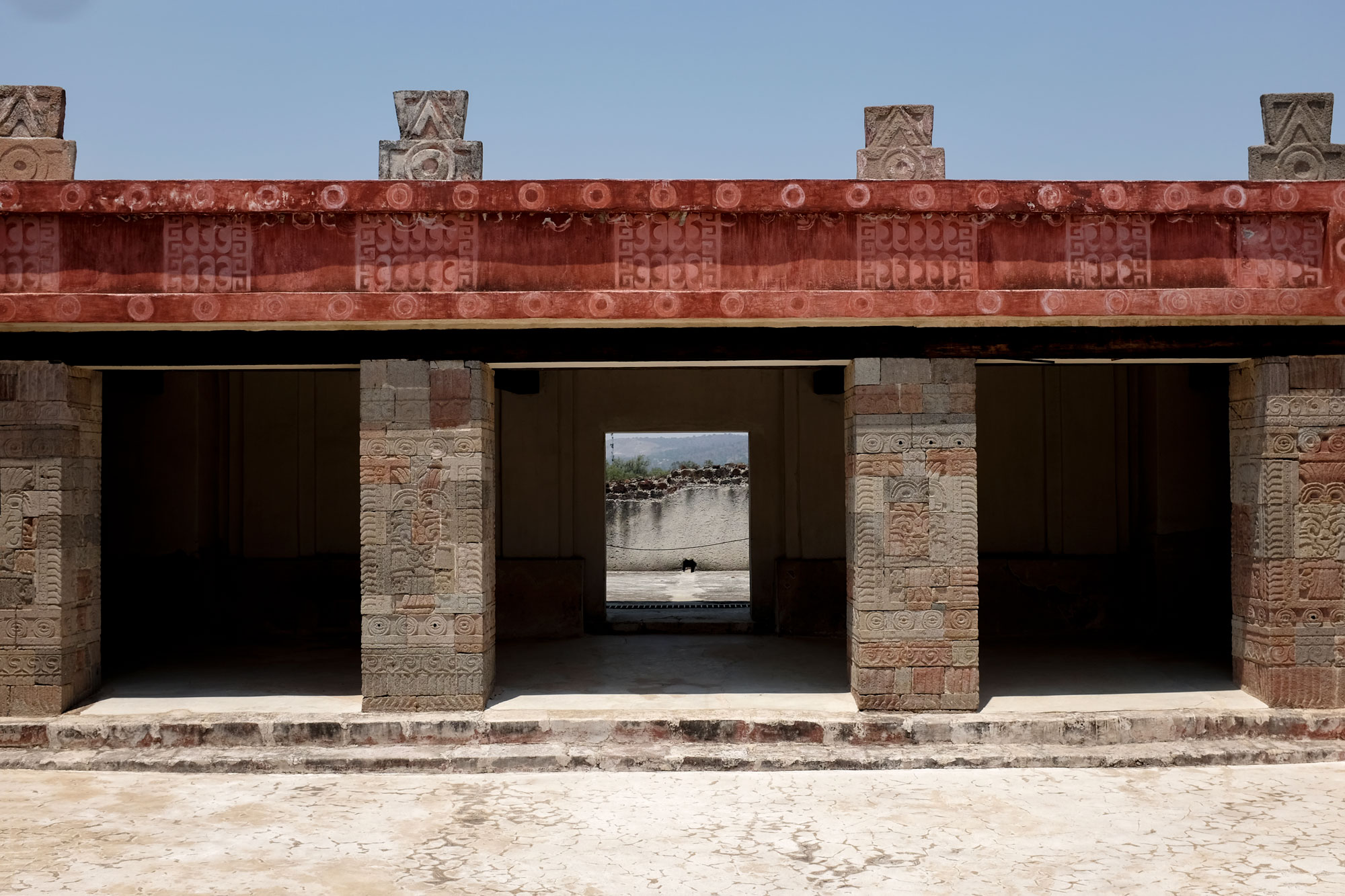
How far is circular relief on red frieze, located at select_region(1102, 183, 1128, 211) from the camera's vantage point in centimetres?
526

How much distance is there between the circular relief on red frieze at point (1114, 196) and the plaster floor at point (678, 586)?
605 centimetres

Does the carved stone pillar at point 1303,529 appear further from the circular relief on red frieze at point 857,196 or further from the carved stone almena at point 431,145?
the carved stone almena at point 431,145

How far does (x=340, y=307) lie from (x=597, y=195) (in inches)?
57.1

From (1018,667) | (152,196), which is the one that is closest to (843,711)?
(1018,667)

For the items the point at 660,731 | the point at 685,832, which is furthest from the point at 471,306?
the point at 685,832

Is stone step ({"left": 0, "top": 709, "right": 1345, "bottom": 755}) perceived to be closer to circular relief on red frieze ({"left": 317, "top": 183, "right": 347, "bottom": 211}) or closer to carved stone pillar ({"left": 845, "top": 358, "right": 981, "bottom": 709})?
carved stone pillar ({"left": 845, "top": 358, "right": 981, "bottom": 709})

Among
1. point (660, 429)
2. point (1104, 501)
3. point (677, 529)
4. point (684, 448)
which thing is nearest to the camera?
point (1104, 501)

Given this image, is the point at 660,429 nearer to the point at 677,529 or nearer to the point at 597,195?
the point at 597,195

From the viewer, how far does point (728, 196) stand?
17.3 ft

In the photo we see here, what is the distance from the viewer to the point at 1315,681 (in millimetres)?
5375

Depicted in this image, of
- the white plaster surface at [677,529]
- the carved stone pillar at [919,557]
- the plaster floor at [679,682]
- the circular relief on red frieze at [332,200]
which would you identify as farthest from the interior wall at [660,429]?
the white plaster surface at [677,529]

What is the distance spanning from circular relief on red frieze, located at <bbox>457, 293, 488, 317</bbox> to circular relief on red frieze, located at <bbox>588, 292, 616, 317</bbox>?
0.54 m

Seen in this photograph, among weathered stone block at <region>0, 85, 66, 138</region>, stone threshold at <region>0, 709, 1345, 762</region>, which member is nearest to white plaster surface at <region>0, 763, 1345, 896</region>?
stone threshold at <region>0, 709, 1345, 762</region>

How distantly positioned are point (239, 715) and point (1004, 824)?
12.7 feet
